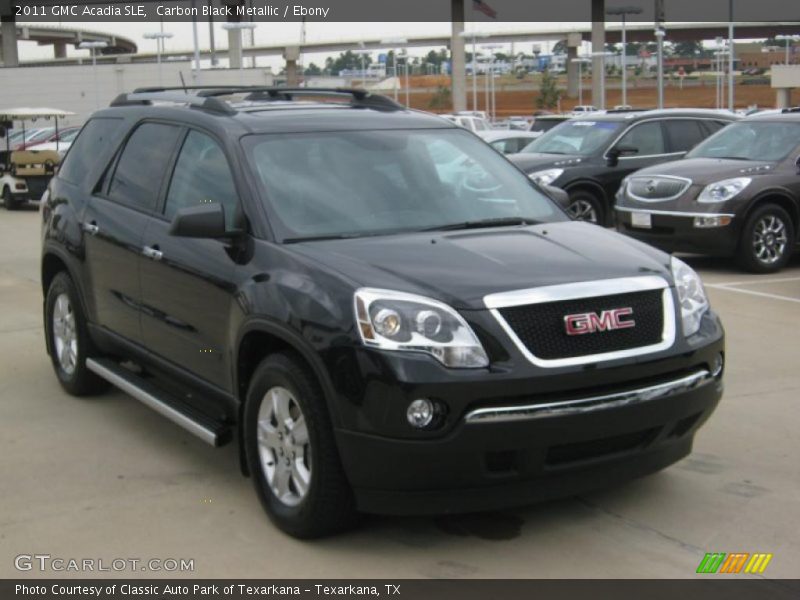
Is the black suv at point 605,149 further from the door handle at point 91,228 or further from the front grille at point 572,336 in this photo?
the front grille at point 572,336

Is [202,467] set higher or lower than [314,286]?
lower

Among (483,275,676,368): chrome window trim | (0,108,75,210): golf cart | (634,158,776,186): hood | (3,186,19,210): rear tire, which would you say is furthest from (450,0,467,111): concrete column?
(483,275,676,368): chrome window trim

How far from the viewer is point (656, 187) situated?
12375 mm

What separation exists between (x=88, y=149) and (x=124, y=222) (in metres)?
1.10

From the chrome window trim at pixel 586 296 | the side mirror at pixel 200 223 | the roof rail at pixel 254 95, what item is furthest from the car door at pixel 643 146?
the side mirror at pixel 200 223

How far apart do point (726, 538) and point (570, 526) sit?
0.62 m

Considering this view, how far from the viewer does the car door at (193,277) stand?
5.08m

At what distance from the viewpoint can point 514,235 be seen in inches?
199

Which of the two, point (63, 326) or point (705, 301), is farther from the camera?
point (63, 326)

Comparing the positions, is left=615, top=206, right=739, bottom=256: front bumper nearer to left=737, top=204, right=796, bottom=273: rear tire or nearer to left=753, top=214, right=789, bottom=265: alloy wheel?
left=737, top=204, right=796, bottom=273: rear tire

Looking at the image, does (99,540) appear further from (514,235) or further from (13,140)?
(13,140)

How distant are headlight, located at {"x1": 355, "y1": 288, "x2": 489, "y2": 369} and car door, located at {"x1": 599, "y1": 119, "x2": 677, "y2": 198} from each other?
11309 mm

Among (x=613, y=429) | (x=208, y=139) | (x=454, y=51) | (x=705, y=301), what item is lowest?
(x=613, y=429)

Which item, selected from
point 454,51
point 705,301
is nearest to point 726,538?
point 705,301
